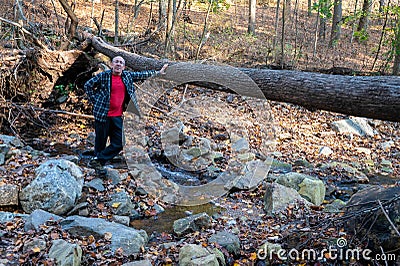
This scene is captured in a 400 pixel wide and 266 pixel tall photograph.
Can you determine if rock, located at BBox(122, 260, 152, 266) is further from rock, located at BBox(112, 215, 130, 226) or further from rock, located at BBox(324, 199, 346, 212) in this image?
rock, located at BBox(324, 199, 346, 212)

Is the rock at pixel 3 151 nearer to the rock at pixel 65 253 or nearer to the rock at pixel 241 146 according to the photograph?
the rock at pixel 65 253

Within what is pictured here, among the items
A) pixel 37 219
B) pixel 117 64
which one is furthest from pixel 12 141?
pixel 37 219

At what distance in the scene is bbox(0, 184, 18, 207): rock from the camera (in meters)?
5.14

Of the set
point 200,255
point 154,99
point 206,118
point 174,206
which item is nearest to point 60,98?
point 154,99

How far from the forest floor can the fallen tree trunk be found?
123cm

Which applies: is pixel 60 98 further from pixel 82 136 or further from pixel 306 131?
pixel 306 131

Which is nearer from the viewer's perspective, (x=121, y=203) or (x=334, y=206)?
(x=121, y=203)

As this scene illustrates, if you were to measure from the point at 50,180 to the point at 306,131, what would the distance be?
675 cm

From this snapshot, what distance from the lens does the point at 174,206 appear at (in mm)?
5910

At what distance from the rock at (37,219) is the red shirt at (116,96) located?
2454 millimetres

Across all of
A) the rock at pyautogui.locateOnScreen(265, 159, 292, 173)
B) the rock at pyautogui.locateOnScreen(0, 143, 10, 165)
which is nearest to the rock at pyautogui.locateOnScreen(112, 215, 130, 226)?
the rock at pyautogui.locateOnScreen(0, 143, 10, 165)

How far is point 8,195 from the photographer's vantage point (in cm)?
518

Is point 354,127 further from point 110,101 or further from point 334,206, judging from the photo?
point 110,101

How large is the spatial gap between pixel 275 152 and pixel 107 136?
375 cm
